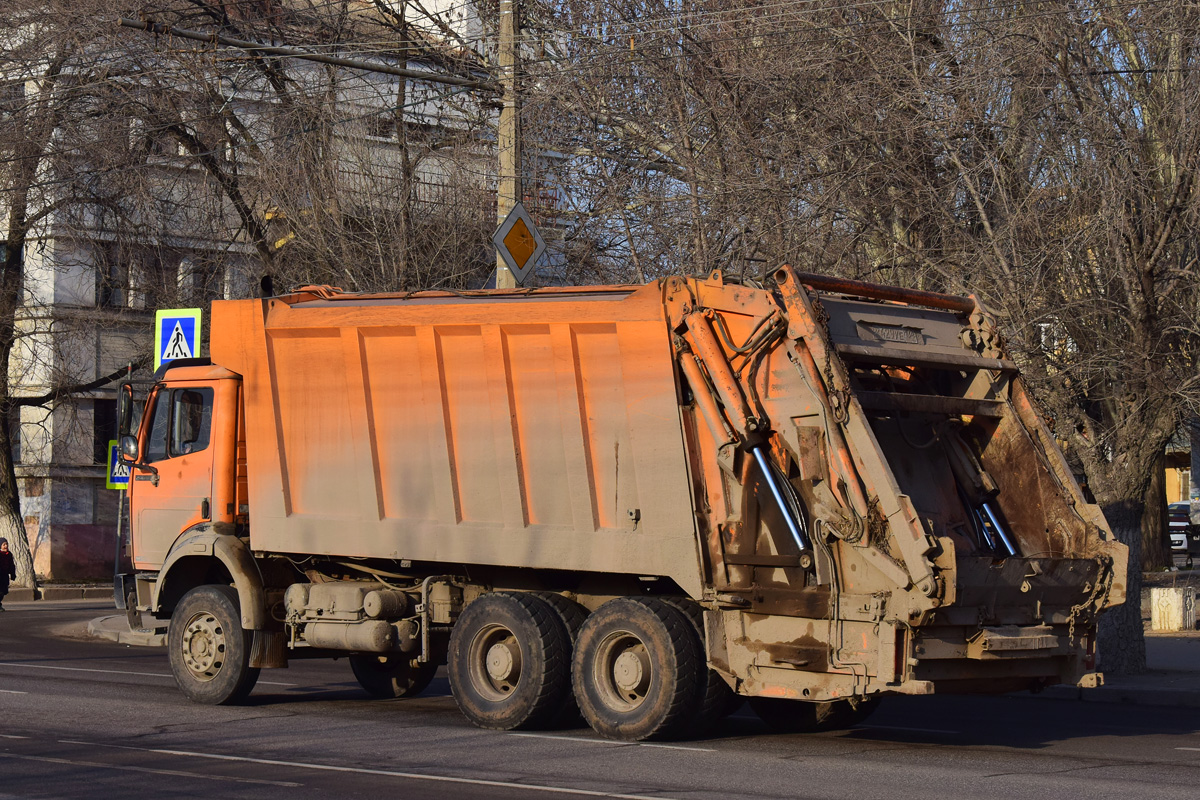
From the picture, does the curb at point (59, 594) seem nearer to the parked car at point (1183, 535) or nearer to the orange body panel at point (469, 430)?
the orange body panel at point (469, 430)

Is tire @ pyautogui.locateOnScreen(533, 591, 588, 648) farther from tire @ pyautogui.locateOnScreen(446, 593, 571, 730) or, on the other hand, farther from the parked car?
the parked car

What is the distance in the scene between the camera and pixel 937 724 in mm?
12016

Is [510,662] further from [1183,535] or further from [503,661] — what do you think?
[1183,535]

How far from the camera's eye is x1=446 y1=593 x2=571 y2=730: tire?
35.0 ft

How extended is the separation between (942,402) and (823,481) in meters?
1.21

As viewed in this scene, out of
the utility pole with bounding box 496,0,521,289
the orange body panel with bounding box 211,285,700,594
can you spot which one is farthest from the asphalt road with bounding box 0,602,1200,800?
the utility pole with bounding box 496,0,521,289

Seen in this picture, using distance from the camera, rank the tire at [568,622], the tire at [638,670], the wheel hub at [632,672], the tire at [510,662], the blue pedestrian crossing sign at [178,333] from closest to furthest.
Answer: the tire at [638,670]
the wheel hub at [632,672]
the tire at [510,662]
the tire at [568,622]
the blue pedestrian crossing sign at [178,333]

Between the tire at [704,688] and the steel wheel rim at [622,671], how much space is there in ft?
1.20

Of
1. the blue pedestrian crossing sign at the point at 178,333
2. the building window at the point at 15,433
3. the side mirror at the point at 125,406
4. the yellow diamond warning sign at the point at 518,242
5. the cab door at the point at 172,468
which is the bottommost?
the cab door at the point at 172,468

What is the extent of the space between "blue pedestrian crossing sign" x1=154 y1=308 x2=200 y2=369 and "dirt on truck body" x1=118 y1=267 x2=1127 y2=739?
6038 millimetres

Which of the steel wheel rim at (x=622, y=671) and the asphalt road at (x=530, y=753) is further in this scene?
the steel wheel rim at (x=622, y=671)

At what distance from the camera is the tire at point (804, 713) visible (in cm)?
1152

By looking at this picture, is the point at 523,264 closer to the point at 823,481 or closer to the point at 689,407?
the point at 689,407

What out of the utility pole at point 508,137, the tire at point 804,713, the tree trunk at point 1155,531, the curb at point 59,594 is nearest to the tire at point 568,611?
the tire at point 804,713
